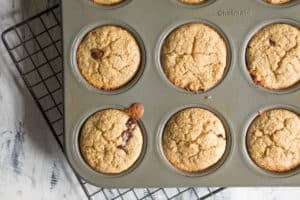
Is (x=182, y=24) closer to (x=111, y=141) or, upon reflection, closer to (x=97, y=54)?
(x=97, y=54)

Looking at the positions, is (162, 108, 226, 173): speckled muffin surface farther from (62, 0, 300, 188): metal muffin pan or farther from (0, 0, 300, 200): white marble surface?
(0, 0, 300, 200): white marble surface

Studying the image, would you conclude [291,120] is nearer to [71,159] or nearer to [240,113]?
[240,113]

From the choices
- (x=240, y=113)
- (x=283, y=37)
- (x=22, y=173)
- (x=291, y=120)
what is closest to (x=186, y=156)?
(x=240, y=113)

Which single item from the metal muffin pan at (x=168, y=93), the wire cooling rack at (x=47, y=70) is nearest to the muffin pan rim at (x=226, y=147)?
the metal muffin pan at (x=168, y=93)

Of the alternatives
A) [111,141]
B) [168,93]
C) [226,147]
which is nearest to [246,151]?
[226,147]

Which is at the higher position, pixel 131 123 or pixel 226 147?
pixel 131 123

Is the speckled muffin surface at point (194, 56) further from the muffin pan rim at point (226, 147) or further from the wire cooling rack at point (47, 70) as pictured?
the wire cooling rack at point (47, 70)

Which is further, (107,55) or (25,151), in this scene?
(25,151)
